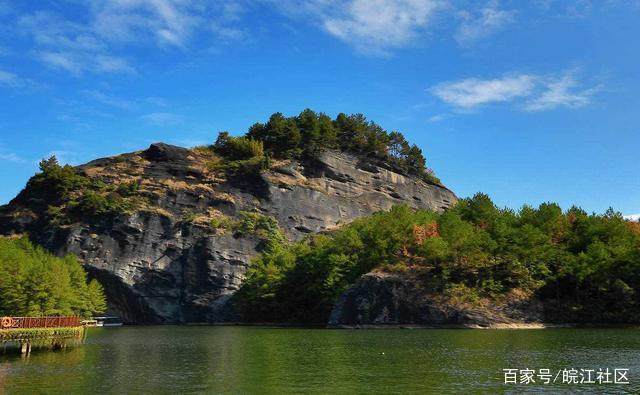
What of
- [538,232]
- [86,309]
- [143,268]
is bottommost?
[86,309]

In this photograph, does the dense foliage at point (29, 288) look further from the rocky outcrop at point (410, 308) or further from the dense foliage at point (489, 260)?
the rocky outcrop at point (410, 308)

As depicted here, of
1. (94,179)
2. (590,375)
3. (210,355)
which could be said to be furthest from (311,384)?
(94,179)

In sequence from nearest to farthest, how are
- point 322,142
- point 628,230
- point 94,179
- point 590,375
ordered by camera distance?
point 590,375 → point 628,230 → point 94,179 → point 322,142

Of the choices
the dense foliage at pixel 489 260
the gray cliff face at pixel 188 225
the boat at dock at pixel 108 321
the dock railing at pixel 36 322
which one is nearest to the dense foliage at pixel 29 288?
the dock railing at pixel 36 322

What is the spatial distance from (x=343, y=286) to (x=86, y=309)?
162 feet

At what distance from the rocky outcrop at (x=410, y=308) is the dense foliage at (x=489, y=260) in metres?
2.06

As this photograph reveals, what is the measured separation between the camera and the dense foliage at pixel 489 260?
89.2 meters

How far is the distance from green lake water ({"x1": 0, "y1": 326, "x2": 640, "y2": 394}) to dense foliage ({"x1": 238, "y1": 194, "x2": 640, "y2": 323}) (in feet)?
107

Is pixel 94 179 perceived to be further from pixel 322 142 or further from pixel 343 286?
pixel 343 286

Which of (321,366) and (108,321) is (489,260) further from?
(108,321)

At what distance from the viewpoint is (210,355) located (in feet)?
162

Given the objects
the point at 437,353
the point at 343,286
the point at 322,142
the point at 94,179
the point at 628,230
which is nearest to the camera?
the point at 437,353

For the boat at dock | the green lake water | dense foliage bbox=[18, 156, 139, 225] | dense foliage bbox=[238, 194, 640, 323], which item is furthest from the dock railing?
dense foliage bbox=[18, 156, 139, 225]

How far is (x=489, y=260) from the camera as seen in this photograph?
94.9 m
